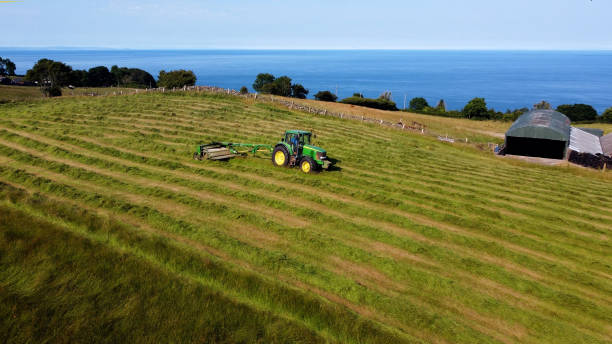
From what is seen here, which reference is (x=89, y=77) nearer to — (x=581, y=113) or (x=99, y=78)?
(x=99, y=78)

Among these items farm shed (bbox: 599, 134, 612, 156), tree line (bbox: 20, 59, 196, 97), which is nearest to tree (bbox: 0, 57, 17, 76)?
tree line (bbox: 20, 59, 196, 97)

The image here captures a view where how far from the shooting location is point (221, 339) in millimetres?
7141

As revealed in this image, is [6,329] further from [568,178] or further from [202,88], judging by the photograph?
[202,88]

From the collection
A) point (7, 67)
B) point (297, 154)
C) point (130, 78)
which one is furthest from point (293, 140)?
point (7, 67)

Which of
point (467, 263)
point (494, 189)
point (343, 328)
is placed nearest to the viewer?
point (343, 328)

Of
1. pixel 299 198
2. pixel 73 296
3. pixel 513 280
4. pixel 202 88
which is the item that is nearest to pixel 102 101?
pixel 202 88

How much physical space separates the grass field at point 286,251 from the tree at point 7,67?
112 metres

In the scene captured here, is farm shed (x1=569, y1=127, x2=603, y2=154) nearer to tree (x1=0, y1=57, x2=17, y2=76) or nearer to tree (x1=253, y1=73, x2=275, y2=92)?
tree (x1=253, y1=73, x2=275, y2=92)

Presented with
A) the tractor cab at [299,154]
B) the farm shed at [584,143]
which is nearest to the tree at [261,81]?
the farm shed at [584,143]

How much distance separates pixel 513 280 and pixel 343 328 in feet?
18.3

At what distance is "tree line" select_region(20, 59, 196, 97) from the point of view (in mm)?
70875

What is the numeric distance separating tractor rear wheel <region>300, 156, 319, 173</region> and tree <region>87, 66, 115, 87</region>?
97.2 m

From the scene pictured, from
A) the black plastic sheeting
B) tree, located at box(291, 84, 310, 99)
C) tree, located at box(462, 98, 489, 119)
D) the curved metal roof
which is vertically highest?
tree, located at box(291, 84, 310, 99)

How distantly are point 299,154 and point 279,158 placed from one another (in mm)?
1119
